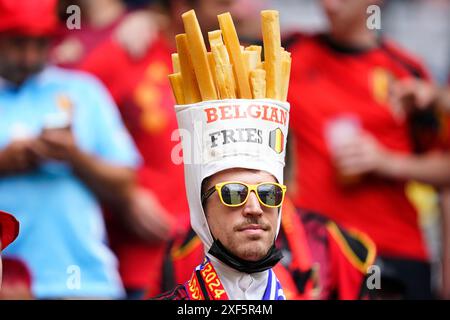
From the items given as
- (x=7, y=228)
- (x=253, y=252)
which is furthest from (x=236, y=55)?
(x=7, y=228)

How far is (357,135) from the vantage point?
698cm

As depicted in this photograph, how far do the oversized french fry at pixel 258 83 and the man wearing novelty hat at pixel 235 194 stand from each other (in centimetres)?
3

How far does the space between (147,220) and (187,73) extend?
2.66 metres

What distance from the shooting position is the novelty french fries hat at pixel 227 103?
412cm

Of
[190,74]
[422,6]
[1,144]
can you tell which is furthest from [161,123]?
[190,74]

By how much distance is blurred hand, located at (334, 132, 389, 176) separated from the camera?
6.93 m

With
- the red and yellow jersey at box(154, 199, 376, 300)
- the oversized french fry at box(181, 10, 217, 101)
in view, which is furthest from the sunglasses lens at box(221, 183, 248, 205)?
the red and yellow jersey at box(154, 199, 376, 300)

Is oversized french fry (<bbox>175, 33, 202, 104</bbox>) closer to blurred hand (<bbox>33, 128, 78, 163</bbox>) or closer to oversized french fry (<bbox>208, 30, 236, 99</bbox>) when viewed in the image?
oversized french fry (<bbox>208, 30, 236, 99</bbox>)

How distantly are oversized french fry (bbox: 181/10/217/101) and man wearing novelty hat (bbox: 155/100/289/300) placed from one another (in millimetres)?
46

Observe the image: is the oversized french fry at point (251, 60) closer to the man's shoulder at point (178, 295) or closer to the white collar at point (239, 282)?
the white collar at point (239, 282)

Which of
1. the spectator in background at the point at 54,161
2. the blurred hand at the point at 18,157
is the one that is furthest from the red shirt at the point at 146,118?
the blurred hand at the point at 18,157

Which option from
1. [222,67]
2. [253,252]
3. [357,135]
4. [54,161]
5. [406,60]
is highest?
[222,67]

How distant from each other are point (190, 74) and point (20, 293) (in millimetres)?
1665

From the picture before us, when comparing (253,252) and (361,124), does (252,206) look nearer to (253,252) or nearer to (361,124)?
(253,252)
